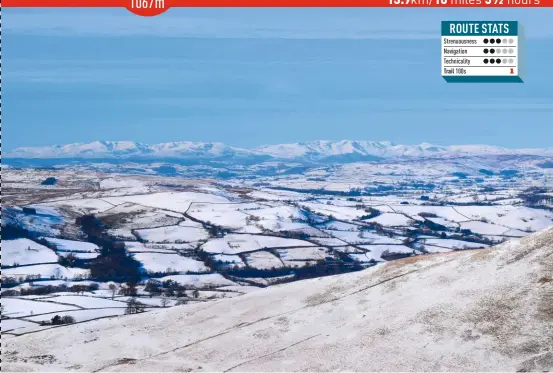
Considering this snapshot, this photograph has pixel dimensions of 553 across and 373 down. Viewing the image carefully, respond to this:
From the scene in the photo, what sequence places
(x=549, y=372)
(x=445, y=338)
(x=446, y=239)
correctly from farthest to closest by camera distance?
(x=446, y=239)
(x=445, y=338)
(x=549, y=372)

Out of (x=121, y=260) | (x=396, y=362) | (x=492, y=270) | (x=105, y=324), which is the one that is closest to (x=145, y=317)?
(x=105, y=324)

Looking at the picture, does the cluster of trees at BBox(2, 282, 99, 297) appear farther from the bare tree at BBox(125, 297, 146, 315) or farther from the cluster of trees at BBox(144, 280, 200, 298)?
the bare tree at BBox(125, 297, 146, 315)

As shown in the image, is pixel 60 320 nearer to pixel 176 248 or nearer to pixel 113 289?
pixel 113 289

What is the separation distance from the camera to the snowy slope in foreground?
140ft

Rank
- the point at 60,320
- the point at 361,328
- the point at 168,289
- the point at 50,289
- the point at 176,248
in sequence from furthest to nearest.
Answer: the point at 176,248 < the point at 168,289 < the point at 50,289 < the point at 60,320 < the point at 361,328

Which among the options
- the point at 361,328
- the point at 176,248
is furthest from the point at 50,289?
the point at 361,328

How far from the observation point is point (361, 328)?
4800cm

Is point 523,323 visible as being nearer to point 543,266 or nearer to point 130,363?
point 543,266

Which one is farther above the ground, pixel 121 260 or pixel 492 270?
pixel 492 270

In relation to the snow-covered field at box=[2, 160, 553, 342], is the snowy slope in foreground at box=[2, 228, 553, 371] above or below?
above

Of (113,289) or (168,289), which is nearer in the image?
(113,289)

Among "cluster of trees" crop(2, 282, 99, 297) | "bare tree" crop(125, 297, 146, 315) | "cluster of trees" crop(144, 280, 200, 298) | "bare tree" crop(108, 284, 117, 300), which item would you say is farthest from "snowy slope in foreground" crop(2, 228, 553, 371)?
"cluster of trees" crop(2, 282, 99, 297)

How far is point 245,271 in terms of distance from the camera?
123312 millimetres

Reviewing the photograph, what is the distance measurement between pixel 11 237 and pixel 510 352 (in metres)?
117
